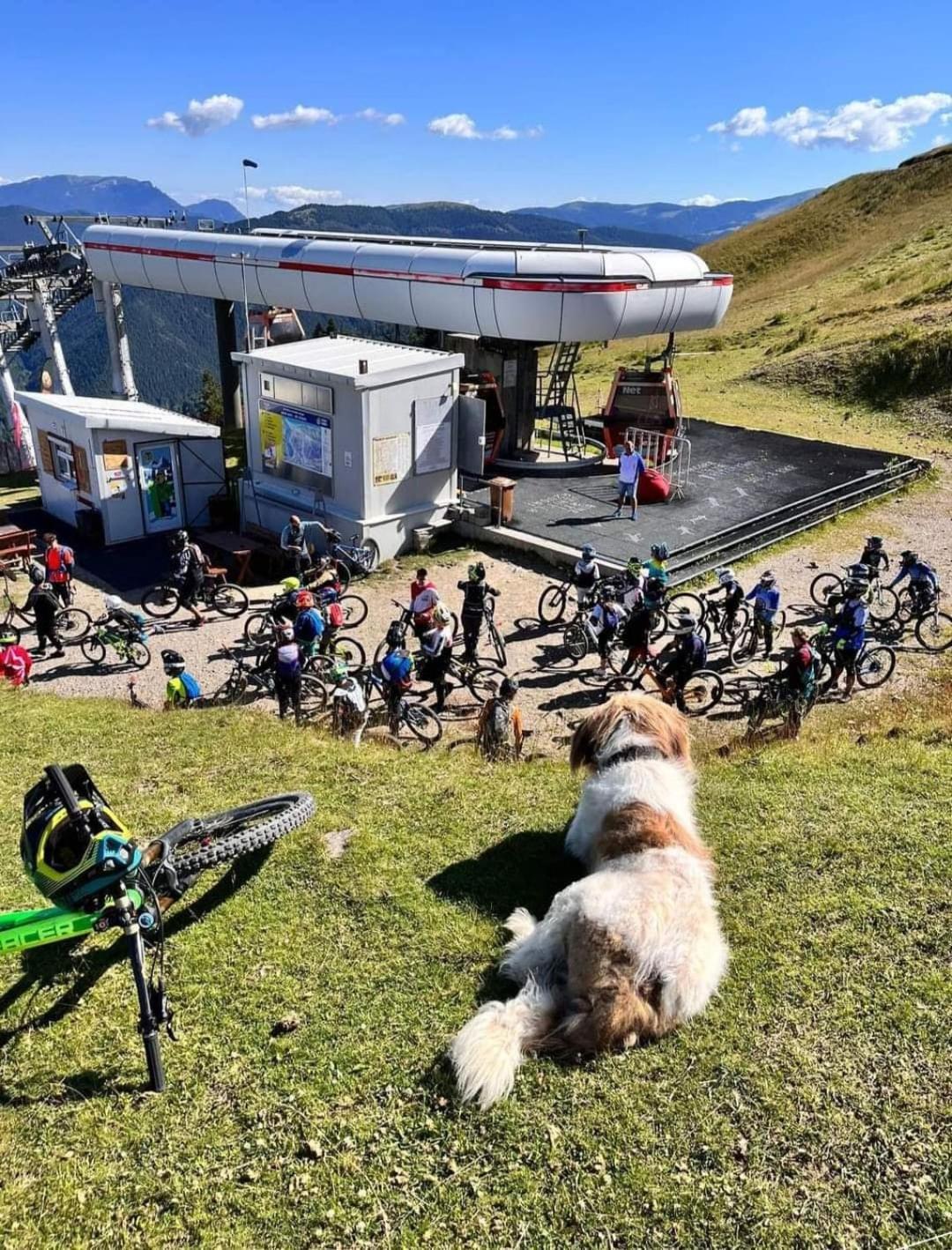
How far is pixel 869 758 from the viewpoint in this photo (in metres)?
9.12

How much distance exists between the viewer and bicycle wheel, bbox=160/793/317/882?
601 cm

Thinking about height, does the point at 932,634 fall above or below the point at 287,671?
below

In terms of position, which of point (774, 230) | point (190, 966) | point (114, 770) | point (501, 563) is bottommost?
point (501, 563)

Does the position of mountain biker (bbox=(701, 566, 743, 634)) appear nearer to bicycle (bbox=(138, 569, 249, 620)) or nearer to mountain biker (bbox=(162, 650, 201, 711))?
mountain biker (bbox=(162, 650, 201, 711))

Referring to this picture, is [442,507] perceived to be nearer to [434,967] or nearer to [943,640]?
[943,640]

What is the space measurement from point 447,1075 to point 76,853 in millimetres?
2513

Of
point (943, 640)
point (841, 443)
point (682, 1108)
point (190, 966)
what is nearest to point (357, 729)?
point (190, 966)

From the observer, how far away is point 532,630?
53.9 feet

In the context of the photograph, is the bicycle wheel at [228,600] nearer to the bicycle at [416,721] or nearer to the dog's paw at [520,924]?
the bicycle at [416,721]

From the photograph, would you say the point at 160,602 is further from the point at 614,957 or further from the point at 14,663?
the point at 614,957

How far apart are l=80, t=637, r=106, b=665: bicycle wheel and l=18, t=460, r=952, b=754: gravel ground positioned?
5.8 inches

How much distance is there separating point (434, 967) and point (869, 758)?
17.8ft

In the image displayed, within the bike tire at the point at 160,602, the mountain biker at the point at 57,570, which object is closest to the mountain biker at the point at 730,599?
the bike tire at the point at 160,602

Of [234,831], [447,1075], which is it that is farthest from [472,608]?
[447,1075]
